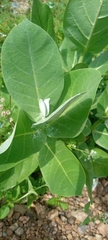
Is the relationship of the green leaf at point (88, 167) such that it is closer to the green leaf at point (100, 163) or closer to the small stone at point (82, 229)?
the green leaf at point (100, 163)

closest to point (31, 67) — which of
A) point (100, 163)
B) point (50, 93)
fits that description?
point (50, 93)

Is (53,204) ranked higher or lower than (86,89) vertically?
lower

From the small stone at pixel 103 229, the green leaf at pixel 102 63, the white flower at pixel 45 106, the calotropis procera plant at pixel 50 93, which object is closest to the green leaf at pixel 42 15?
the calotropis procera plant at pixel 50 93

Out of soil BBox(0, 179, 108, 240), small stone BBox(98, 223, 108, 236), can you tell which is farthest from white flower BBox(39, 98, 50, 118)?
small stone BBox(98, 223, 108, 236)

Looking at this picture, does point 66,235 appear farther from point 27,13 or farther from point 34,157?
point 27,13

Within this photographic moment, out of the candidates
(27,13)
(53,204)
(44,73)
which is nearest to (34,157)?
(44,73)

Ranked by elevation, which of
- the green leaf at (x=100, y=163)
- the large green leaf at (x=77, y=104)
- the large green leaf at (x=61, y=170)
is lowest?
the green leaf at (x=100, y=163)

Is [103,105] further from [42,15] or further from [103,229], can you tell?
[103,229]
